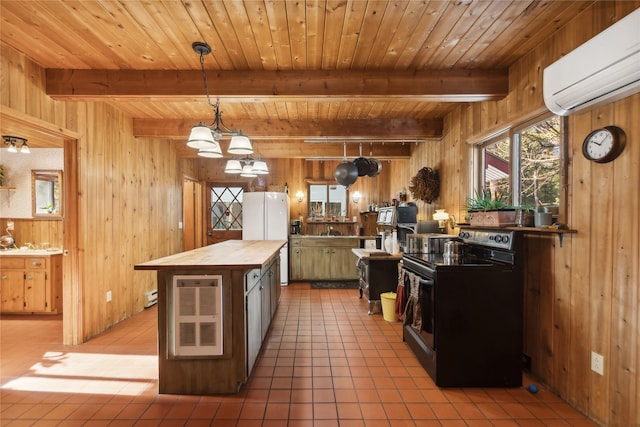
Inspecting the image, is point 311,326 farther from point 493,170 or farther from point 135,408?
point 493,170

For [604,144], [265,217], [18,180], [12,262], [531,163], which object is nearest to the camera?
[604,144]

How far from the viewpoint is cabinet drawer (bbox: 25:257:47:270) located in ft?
12.9

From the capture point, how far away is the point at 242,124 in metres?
4.09

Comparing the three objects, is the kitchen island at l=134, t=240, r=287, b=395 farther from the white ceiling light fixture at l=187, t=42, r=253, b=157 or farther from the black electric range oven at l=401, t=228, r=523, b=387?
the black electric range oven at l=401, t=228, r=523, b=387

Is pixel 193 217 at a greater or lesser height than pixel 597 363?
greater

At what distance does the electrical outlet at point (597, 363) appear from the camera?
1.82 m

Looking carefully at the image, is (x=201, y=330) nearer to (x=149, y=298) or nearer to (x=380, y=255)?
(x=380, y=255)

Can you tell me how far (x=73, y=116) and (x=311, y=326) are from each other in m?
3.40

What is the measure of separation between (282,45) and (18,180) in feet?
15.3

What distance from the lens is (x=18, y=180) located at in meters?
4.33

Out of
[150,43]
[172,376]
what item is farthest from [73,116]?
[172,376]

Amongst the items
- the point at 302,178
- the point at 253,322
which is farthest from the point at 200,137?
the point at 302,178

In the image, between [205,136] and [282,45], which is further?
[282,45]

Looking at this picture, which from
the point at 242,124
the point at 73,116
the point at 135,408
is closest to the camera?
the point at 135,408
